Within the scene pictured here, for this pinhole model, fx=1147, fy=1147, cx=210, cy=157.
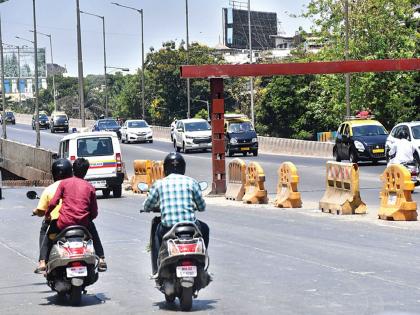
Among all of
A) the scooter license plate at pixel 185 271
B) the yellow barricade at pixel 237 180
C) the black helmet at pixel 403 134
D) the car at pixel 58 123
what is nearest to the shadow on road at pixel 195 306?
the scooter license plate at pixel 185 271

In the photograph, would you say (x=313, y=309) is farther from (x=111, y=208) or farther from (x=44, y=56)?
(x=44, y=56)

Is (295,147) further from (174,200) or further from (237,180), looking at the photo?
(174,200)

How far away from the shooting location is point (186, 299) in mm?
10711

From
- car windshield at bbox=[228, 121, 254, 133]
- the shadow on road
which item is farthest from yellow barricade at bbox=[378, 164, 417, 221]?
car windshield at bbox=[228, 121, 254, 133]

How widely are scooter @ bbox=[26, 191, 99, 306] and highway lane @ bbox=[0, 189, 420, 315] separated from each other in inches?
10.8

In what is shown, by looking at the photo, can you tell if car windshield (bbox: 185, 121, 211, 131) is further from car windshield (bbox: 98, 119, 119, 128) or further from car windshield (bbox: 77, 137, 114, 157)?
car windshield (bbox: 77, 137, 114, 157)

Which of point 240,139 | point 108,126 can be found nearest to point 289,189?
point 240,139

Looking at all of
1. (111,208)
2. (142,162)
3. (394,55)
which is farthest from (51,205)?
A: (394,55)

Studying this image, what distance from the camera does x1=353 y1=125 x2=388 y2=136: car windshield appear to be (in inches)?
1751

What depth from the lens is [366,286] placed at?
12500 millimetres

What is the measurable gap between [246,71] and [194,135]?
3162cm

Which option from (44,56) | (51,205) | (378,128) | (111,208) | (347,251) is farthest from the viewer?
(44,56)

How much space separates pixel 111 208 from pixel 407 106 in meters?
37.9

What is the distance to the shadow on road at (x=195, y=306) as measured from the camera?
1106 centimetres
